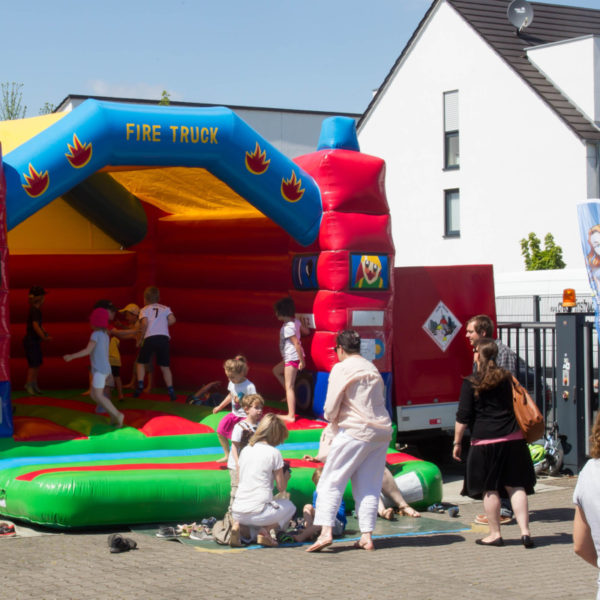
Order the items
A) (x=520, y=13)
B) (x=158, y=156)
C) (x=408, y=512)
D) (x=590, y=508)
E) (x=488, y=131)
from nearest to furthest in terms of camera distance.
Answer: (x=590, y=508) → (x=408, y=512) → (x=158, y=156) → (x=488, y=131) → (x=520, y=13)

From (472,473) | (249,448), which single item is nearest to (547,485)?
(472,473)

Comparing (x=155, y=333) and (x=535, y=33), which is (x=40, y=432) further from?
(x=535, y=33)

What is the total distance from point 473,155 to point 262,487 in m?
18.0

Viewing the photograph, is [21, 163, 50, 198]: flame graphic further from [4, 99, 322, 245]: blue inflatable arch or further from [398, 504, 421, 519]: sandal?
[398, 504, 421, 519]: sandal

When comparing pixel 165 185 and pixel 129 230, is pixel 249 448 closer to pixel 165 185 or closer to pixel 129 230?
pixel 165 185

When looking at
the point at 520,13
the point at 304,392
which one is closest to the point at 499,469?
the point at 304,392

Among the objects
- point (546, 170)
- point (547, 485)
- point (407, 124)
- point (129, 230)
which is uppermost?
point (407, 124)

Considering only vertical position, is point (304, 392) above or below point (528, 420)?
above

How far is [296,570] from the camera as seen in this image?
256 inches

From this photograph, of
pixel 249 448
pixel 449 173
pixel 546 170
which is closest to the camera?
pixel 249 448

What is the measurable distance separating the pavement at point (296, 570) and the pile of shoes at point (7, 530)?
0.09 m

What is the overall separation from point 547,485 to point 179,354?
482cm

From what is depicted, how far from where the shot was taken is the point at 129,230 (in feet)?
42.9

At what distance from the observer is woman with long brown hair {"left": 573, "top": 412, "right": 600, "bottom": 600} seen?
383cm
